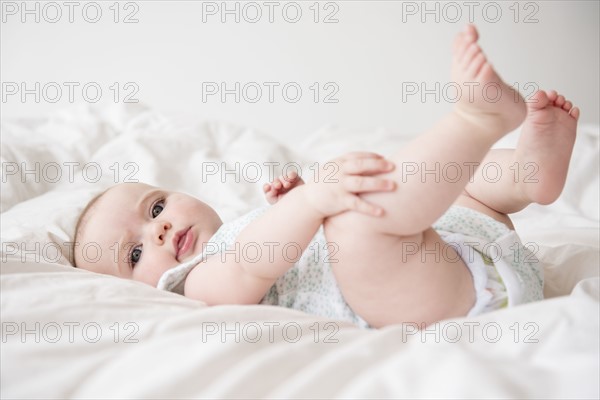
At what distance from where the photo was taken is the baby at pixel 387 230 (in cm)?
76

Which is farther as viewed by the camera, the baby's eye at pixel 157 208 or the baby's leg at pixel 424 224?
the baby's eye at pixel 157 208

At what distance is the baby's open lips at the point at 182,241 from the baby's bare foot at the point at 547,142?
544 mm

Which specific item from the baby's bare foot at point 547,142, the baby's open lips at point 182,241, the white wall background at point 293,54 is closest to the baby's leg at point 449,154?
the baby's bare foot at point 547,142

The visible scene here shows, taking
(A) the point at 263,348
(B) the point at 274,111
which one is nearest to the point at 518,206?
(A) the point at 263,348

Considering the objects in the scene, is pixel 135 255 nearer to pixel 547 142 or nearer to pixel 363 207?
pixel 363 207

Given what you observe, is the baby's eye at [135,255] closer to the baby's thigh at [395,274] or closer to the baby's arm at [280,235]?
the baby's arm at [280,235]

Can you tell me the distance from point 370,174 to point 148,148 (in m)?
1.14

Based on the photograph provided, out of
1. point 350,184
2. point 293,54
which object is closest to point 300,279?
point 350,184

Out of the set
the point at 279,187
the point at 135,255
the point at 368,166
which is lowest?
the point at 135,255

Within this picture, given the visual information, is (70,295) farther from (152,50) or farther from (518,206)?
(152,50)

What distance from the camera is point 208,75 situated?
9.49 feet

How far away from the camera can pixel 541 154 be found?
Answer: 102 centimetres

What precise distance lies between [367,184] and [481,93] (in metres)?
0.16

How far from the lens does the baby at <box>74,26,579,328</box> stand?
76 cm
